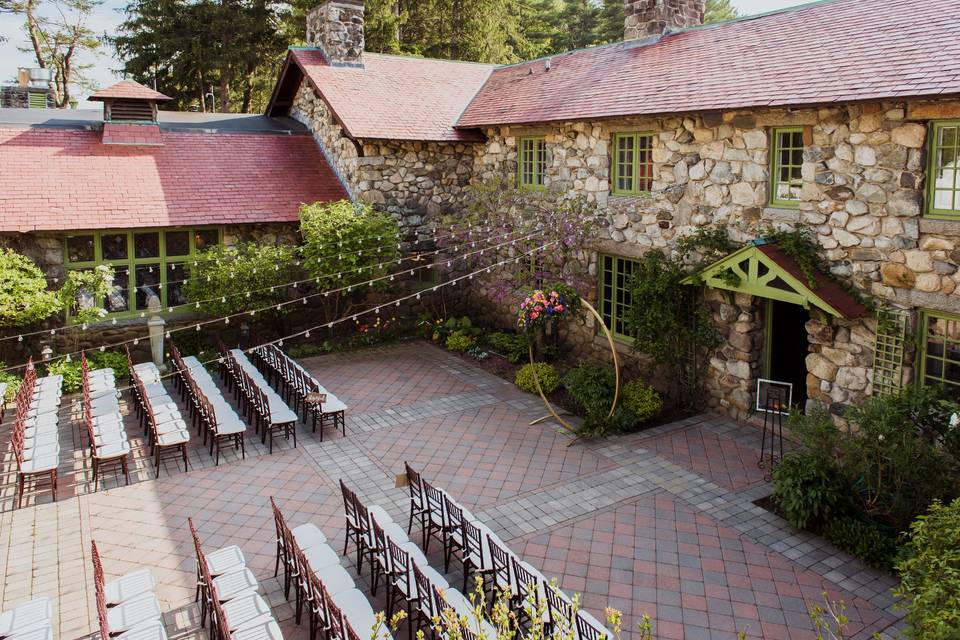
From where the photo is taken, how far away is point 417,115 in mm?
16844

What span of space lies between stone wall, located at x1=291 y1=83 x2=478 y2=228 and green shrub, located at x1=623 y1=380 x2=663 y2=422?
6950mm

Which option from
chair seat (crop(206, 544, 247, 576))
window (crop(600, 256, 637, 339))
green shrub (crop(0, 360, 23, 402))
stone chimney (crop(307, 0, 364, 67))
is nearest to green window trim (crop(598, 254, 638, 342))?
window (crop(600, 256, 637, 339))

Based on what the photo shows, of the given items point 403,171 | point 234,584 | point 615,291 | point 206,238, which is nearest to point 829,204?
A: point 615,291

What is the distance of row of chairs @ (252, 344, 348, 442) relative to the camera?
1159cm

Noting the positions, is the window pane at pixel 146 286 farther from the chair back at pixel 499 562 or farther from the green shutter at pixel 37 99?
the chair back at pixel 499 562

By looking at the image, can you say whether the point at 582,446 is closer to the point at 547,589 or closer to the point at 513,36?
the point at 547,589

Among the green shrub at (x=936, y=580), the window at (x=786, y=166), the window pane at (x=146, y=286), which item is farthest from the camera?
the window pane at (x=146, y=286)

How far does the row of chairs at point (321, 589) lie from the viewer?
20.1 feet

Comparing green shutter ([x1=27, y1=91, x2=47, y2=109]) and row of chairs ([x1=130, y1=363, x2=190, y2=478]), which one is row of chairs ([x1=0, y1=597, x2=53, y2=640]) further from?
green shutter ([x1=27, y1=91, x2=47, y2=109])

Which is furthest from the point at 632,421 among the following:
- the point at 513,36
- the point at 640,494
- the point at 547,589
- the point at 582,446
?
the point at 513,36

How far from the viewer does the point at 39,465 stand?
960 cm

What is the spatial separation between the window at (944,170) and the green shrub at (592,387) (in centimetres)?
507

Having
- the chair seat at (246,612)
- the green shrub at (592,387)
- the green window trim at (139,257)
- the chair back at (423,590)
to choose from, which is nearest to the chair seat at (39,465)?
the chair seat at (246,612)

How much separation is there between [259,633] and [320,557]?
3.89 feet
